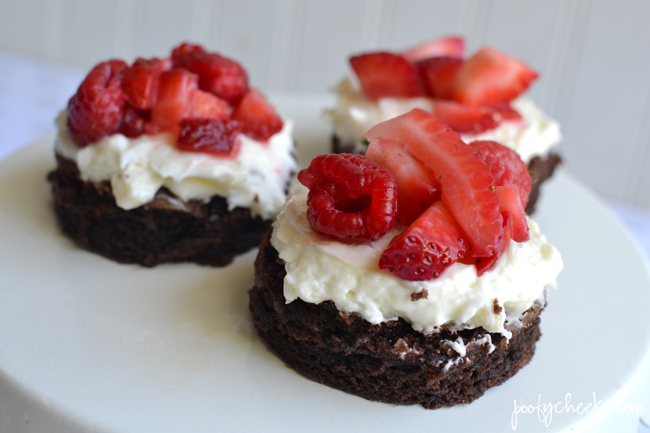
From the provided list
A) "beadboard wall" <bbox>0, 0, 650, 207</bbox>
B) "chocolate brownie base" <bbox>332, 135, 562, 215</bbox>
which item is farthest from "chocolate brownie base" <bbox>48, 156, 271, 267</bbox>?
"beadboard wall" <bbox>0, 0, 650, 207</bbox>

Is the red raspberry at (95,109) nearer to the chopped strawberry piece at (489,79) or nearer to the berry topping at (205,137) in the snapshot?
the berry topping at (205,137)

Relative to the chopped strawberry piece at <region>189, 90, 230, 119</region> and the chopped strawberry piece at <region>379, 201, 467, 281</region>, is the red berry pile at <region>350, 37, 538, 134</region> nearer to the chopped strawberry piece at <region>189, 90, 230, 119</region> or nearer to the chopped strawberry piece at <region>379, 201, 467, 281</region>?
the chopped strawberry piece at <region>189, 90, 230, 119</region>

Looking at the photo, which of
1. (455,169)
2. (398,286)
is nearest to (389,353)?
(398,286)

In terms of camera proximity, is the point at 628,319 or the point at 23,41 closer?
the point at 628,319

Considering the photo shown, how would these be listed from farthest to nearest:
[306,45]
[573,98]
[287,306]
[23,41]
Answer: [23,41]
[306,45]
[573,98]
[287,306]

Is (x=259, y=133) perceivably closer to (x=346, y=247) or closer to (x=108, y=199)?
(x=108, y=199)

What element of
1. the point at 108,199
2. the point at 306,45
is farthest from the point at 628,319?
the point at 306,45

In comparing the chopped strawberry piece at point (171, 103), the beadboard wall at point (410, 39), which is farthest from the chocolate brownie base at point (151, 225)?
the beadboard wall at point (410, 39)
